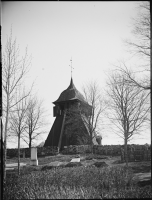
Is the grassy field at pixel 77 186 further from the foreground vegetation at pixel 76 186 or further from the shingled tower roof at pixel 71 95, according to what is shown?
the shingled tower roof at pixel 71 95

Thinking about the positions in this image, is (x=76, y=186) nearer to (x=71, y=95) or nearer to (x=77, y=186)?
(x=77, y=186)

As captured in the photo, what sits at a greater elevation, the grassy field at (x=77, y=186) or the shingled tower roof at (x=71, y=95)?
the shingled tower roof at (x=71, y=95)

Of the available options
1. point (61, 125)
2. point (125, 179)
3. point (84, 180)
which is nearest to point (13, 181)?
point (84, 180)

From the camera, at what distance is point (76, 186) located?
5.61 m

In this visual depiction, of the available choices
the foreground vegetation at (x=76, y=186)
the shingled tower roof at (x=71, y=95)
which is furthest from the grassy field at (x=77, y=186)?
the shingled tower roof at (x=71, y=95)

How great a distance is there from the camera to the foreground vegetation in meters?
4.92

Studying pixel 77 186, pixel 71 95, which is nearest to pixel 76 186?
pixel 77 186

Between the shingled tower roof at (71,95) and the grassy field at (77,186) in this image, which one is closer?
the grassy field at (77,186)

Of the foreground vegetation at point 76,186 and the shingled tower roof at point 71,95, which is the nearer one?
the foreground vegetation at point 76,186

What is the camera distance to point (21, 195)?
5.06 m

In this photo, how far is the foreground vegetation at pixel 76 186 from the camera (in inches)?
194

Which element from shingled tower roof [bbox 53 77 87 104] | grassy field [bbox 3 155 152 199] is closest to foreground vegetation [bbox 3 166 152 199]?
grassy field [bbox 3 155 152 199]

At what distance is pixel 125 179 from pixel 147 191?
3.39 ft

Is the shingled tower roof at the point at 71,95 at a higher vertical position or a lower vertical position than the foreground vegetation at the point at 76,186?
higher
